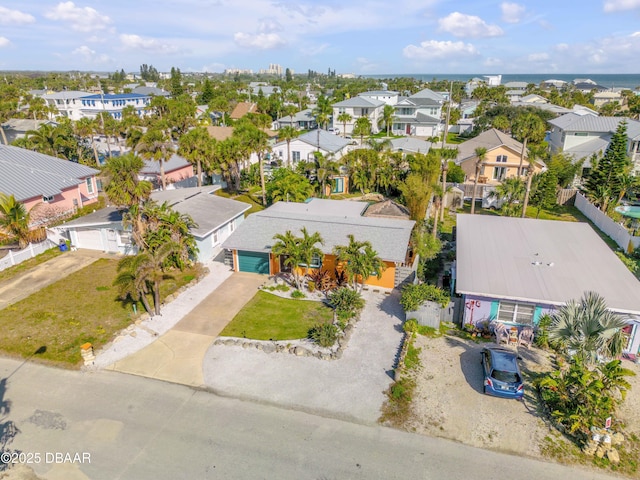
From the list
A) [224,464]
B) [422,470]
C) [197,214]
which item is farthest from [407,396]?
[197,214]

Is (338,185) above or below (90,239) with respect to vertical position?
above

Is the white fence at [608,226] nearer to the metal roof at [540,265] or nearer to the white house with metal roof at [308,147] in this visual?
the metal roof at [540,265]

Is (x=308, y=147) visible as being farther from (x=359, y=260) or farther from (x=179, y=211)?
(x=359, y=260)

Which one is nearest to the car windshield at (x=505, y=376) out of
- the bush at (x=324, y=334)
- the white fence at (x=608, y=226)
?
the bush at (x=324, y=334)

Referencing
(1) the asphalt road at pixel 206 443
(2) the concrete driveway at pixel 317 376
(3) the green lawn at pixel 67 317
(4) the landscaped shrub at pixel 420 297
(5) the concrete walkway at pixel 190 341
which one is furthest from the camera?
(4) the landscaped shrub at pixel 420 297

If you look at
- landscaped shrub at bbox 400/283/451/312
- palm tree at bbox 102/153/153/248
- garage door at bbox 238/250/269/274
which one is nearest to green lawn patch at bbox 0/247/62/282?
palm tree at bbox 102/153/153/248

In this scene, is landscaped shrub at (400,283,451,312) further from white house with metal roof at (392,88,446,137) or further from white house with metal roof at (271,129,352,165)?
white house with metal roof at (392,88,446,137)

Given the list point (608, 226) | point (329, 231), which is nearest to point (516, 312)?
point (329, 231)

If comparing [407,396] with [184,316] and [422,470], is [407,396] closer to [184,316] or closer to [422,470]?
[422,470]
